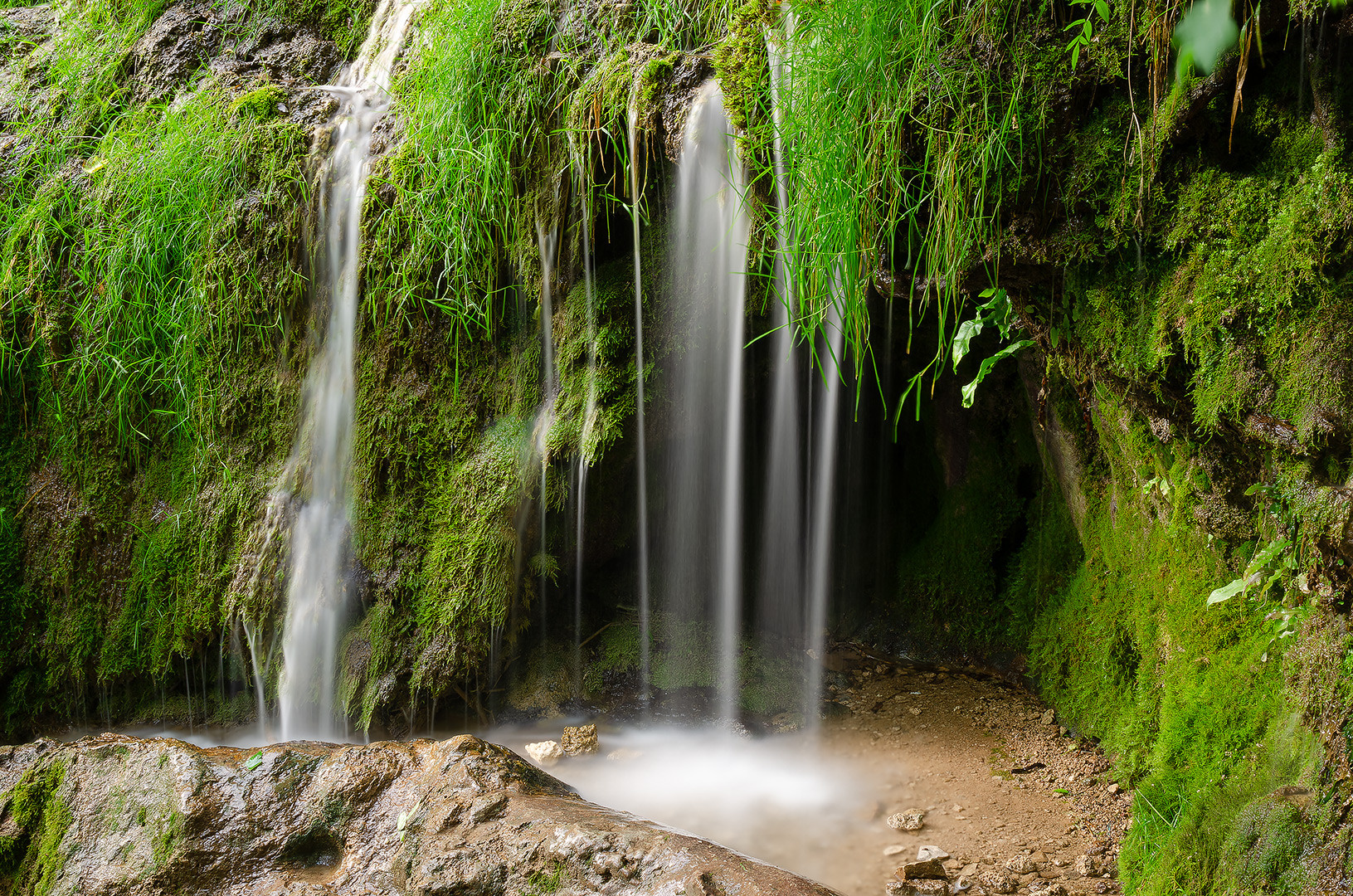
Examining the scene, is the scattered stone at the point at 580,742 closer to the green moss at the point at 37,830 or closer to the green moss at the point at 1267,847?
the green moss at the point at 37,830

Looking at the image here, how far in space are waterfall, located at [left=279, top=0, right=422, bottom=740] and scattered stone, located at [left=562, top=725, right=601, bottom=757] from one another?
3.41 ft

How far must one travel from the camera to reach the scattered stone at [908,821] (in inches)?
108

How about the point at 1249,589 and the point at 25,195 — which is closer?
the point at 1249,589

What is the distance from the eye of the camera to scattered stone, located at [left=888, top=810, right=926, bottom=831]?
9.04 ft

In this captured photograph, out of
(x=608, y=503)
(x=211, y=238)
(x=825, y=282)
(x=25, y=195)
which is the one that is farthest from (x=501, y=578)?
(x=25, y=195)

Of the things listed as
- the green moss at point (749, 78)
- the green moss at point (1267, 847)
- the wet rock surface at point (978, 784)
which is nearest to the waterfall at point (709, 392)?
the green moss at point (749, 78)

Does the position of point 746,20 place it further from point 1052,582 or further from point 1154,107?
point 1052,582

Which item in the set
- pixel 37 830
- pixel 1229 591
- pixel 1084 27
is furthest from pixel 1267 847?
pixel 37 830

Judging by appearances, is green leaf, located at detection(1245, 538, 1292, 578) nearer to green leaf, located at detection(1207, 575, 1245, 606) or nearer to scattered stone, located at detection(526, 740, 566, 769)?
green leaf, located at detection(1207, 575, 1245, 606)

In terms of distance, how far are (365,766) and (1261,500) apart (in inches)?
95.7

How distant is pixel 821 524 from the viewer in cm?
378

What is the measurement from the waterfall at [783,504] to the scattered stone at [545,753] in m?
1.13

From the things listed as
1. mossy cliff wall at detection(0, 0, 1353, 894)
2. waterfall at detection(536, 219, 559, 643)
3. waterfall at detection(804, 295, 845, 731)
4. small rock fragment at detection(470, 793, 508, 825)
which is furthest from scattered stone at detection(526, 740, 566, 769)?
small rock fragment at detection(470, 793, 508, 825)

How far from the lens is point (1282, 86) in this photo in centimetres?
195
